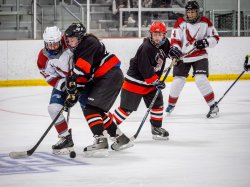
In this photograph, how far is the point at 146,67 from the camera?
4969 millimetres

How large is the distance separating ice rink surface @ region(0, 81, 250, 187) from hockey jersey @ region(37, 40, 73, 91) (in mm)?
472

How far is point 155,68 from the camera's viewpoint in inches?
201

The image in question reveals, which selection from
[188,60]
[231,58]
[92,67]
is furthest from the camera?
[231,58]

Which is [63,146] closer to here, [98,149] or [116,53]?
[98,149]

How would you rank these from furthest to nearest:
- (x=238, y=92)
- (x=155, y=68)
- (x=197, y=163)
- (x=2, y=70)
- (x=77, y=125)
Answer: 1. (x=2, y=70)
2. (x=238, y=92)
3. (x=77, y=125)
4. (x=155, y=68)
5. (x=197, y=163)

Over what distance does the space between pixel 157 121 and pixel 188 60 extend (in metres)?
1.63

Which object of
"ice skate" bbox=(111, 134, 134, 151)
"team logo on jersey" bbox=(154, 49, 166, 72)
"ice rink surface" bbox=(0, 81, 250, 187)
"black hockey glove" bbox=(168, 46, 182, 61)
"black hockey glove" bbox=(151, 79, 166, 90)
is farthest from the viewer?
"black hockey glove" bbox=(168, 46, 182, 61)

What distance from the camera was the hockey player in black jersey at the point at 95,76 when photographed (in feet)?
13.7

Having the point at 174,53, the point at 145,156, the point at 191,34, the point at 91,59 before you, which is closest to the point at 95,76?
the point at 91,59

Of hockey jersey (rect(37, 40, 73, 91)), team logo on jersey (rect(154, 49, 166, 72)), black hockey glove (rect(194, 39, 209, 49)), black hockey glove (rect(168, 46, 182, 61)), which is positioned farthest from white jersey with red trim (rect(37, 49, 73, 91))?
black hockey glove (rect(194, 39, 209, 49))

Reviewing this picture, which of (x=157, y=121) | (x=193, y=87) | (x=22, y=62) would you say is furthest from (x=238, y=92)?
(x=157, y=121)

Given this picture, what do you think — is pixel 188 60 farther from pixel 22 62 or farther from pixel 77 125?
pixel 22 62

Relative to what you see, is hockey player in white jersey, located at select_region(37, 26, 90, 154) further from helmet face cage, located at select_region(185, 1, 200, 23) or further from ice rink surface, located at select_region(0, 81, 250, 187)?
helmet face cage, located at select_region(185, 1, 200, 23)

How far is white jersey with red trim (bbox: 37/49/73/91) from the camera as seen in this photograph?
4309 mm
